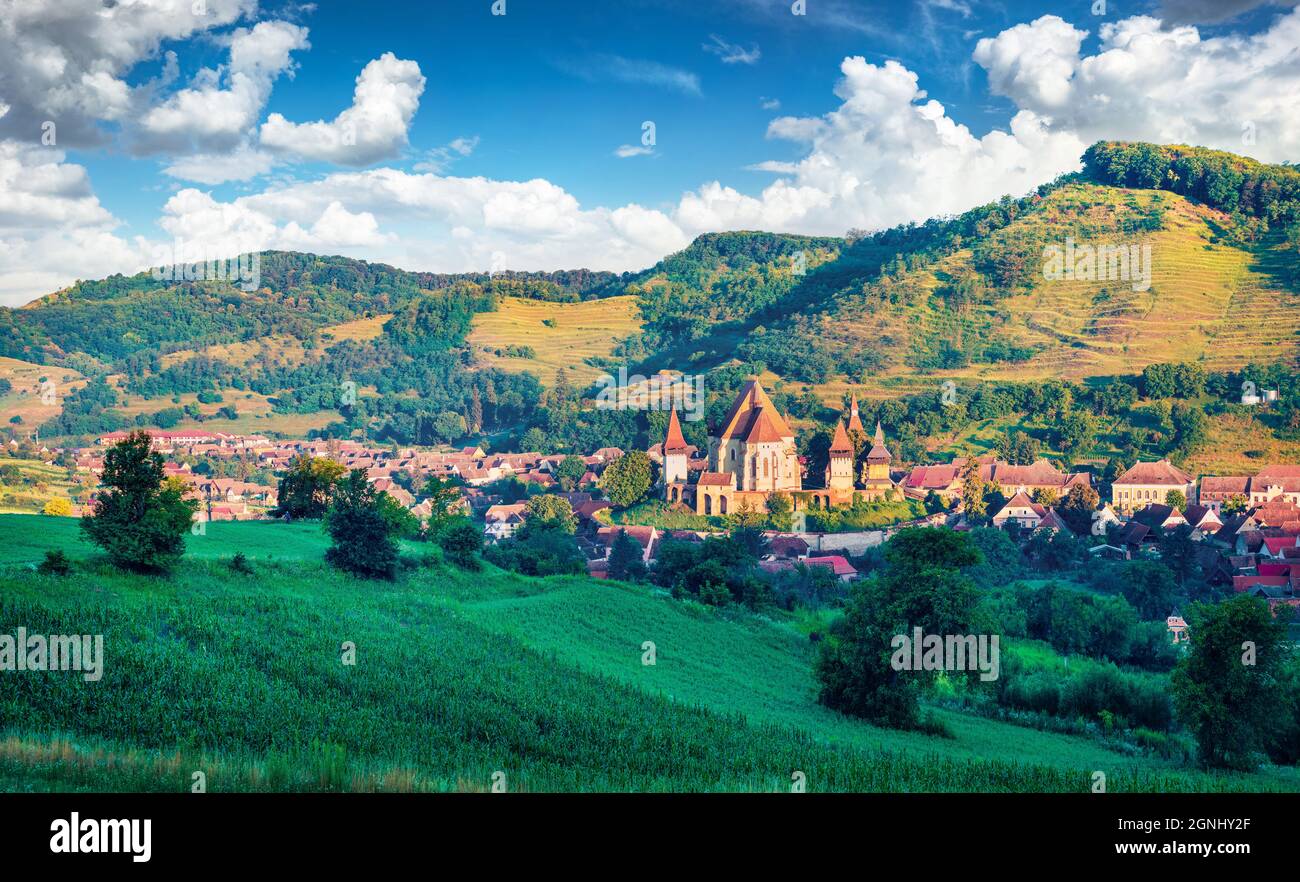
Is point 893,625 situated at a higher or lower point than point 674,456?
lower

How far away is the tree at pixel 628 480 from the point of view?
54.7m

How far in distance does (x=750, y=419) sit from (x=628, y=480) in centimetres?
833

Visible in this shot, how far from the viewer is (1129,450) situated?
57.1 meters

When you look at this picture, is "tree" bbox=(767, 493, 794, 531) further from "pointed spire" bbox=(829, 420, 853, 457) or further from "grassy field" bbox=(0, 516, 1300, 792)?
"grassy field" bbox=(0, 516, 1300, 792)

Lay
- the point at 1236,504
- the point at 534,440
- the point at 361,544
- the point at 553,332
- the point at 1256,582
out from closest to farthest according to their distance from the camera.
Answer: the point at 361,544
the point at 1256,582
the point at 1236,504
the point at 534,440
the point at 553,332

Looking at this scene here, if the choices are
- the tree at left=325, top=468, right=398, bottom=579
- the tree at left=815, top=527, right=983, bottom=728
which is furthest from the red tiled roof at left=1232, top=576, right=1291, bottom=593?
the tree at left=325, top=468, right=398, bottom=579

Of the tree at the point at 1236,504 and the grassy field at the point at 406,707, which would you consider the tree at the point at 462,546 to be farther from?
the tree at the point at 1236,504

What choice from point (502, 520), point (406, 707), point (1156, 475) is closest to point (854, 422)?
point (1156, 475)

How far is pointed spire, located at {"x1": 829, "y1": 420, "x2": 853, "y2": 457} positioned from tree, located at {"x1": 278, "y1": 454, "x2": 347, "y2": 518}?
1169 inches

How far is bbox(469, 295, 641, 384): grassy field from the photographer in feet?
372

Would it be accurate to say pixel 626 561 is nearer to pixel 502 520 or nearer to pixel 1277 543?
pixel 502 520

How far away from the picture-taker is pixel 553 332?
12319 cm

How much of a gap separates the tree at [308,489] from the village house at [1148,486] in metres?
40.1
